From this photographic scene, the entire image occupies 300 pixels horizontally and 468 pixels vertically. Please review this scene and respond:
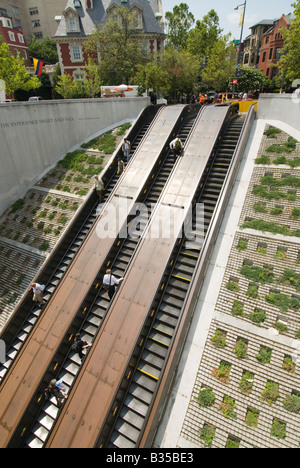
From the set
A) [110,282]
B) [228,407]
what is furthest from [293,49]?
[228,407]

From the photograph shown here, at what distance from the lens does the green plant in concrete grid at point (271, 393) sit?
6.87m

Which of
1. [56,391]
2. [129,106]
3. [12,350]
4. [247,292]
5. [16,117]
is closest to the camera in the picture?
[56,391]

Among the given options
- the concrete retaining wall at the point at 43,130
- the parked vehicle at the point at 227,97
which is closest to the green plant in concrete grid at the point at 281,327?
the concrete retaining wall at the point at 43,130

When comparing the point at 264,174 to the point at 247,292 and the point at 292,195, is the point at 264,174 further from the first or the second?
the point at 247,292

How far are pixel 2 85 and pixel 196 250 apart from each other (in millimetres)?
16120

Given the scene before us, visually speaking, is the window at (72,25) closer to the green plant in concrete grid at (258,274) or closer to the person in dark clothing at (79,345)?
the green plant in concrete grid at (258,274)

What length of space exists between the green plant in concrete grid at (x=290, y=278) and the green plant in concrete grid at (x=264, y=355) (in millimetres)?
2276

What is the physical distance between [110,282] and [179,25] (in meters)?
48.2

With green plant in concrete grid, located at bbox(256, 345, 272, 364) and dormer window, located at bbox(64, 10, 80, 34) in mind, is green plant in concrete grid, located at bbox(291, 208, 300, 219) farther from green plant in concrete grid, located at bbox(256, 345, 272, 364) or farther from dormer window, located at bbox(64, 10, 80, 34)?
dormer window, located at bbox(64, 10, 80, 34)

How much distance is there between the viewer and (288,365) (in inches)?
285

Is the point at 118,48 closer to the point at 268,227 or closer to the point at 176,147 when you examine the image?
the point at 176,147

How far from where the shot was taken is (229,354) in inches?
305

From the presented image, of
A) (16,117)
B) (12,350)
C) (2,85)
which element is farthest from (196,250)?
(2,85)
